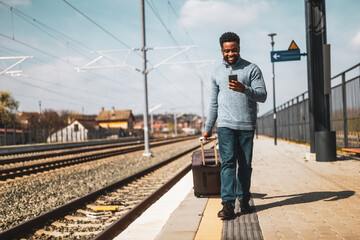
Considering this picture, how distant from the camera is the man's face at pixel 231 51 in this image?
13.5ft

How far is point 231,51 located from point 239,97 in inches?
20.1

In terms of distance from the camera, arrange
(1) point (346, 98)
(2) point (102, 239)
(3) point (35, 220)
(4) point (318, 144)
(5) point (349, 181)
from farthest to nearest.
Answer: (1) point (346, 98), (4) point (318, 144), (5) point (349, 181), (3) point (35, 220), (2) point (102, 239)

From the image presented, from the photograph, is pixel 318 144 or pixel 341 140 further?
pixel 341 140

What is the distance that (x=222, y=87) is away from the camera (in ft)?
13.9

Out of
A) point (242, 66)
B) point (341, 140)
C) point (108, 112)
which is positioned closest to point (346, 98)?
point (341, 140)

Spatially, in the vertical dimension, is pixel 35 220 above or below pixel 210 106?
below

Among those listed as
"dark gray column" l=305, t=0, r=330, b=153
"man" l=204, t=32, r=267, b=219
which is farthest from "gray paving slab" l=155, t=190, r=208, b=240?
"dark gray column" l=305, t=0, r=330, b=153

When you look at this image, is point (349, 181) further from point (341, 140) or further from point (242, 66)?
point (341, 140)

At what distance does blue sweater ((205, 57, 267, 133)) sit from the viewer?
4.10m

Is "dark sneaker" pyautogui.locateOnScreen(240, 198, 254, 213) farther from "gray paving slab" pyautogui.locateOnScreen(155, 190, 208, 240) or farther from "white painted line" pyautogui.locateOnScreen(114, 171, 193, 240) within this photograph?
"white painted line" pyautogui.locateOnScreen(114, 171, 193, 240)

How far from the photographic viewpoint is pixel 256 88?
4102mm

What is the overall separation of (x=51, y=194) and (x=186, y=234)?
515cm

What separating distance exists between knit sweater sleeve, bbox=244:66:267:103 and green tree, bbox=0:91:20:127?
191ft

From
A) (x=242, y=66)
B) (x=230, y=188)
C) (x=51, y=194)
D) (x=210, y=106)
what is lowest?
(x=51, y=194)
